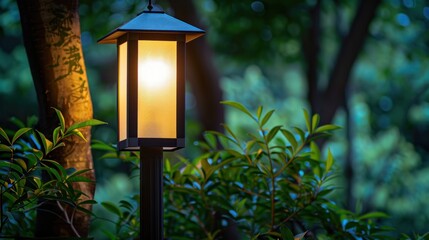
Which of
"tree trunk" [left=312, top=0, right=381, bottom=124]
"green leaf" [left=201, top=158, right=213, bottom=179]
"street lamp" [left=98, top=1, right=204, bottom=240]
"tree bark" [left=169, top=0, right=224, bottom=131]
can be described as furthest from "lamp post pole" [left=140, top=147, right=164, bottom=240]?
"tree trunk" [left=312, top=0, right=381, bottom=124]

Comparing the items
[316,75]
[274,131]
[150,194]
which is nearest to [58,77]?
[150,194]

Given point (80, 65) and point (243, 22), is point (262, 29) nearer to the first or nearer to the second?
point (243, 22)

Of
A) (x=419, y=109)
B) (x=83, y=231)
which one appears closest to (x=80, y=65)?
(x=83, y=231)

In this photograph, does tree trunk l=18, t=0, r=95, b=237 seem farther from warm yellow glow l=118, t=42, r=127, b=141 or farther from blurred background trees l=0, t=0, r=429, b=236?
blurred background trees l=0, t=0, r=429, b=236

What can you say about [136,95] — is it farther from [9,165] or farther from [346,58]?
[346,58]

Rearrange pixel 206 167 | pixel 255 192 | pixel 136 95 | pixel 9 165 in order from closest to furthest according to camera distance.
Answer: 1. pixel 9 165
2. pixel 136 95
3. pixel 206 167
4. pixel 255 192

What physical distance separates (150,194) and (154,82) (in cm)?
37

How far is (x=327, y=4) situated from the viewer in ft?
24.0

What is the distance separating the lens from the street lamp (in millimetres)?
2416

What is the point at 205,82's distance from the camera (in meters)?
5.82

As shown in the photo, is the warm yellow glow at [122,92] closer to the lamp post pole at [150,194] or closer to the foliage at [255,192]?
the lamp post pole at [150,194]

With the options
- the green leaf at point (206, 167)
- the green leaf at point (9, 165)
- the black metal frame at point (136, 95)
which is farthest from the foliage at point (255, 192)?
the green leaf at point (9, 165)

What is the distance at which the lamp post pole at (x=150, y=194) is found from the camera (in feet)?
8.02

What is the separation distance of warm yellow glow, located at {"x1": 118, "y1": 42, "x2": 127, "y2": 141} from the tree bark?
10.2 ft
